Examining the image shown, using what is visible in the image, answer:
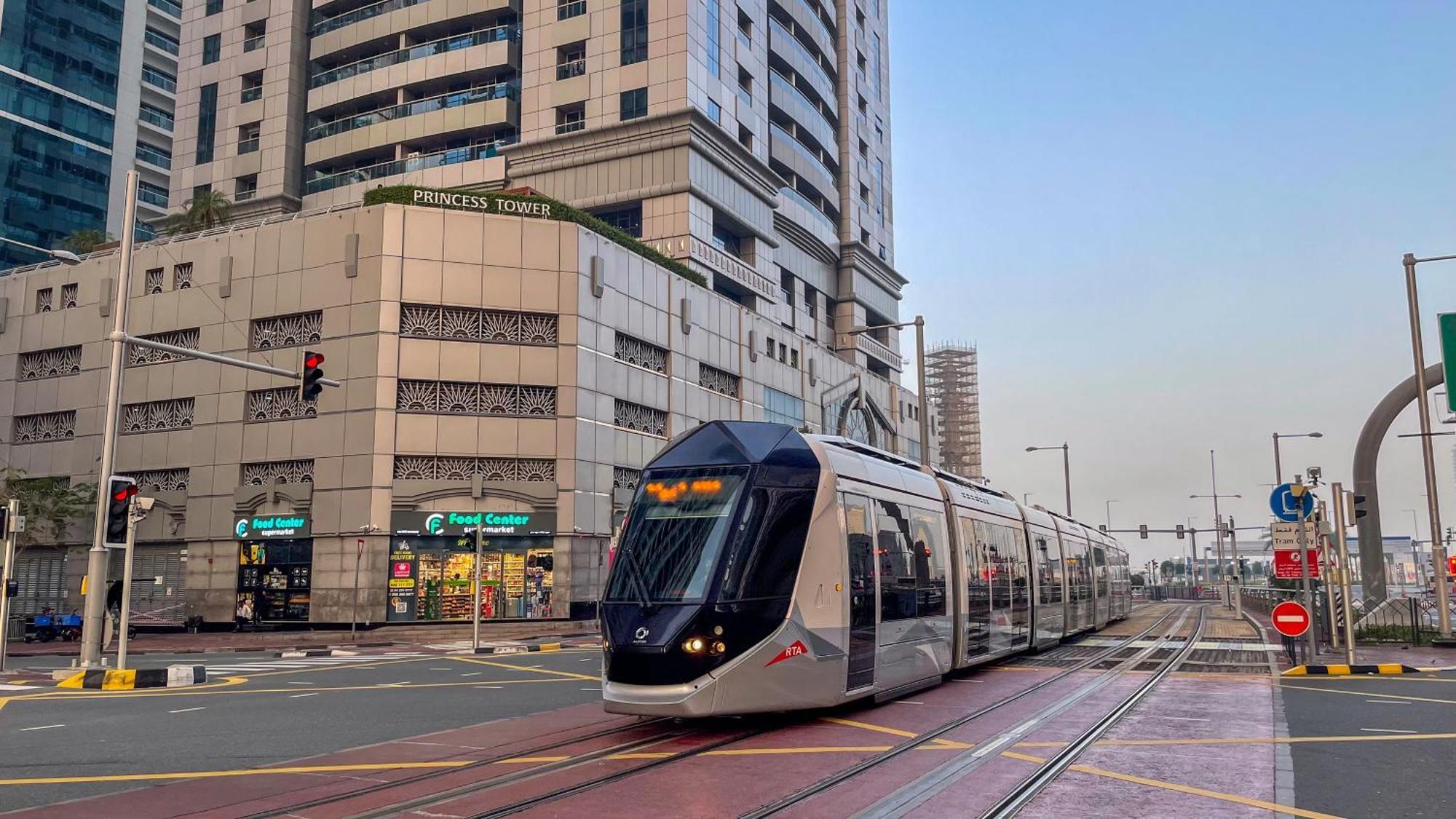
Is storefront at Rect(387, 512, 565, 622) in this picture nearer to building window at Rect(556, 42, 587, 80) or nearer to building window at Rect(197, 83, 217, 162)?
building window at Rect(556, 42, 587, 80)

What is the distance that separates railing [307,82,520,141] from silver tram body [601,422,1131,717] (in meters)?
55.2

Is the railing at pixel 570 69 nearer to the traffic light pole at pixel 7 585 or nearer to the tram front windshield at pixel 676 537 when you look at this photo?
the traffic light pole at pixel 7 585

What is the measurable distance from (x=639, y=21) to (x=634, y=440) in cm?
2666

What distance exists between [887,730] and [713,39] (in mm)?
56594

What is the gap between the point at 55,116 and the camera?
94.6 m

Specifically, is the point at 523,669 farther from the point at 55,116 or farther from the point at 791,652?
the point at 55,116

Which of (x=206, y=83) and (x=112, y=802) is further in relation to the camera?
(x=206, y=83)

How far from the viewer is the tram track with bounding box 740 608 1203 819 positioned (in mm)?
8289

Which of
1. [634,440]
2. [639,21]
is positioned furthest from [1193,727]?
[639,21]

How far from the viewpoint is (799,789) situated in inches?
348

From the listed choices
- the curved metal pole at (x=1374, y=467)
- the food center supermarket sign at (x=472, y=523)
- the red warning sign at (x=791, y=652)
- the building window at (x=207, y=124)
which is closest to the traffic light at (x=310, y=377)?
the red warning sign at (x=791, y=652)

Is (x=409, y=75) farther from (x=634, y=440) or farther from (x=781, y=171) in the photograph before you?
(x=634, y=440)

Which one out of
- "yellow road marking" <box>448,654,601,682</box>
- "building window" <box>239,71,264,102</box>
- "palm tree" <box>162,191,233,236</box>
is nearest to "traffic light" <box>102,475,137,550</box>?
"yellow road marking" <box>448,654,601,682</box>

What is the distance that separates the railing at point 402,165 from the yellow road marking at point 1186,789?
59863mm
